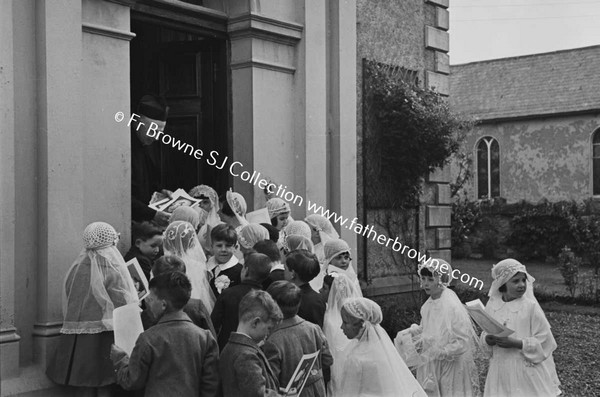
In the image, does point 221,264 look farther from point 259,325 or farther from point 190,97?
point 190,97

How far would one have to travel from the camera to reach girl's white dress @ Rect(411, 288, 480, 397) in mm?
5926

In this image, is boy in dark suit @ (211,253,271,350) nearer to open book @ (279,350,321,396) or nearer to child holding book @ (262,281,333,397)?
child holding book @ (262,281,333,397)

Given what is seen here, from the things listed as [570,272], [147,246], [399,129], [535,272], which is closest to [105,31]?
[147,246]

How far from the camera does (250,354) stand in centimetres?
387

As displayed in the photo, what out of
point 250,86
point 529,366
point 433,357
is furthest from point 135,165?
point 529,366

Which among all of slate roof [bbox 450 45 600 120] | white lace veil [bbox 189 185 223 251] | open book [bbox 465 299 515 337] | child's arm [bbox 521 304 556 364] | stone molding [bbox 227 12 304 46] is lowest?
child's arm [bbox 521 304 556 364]

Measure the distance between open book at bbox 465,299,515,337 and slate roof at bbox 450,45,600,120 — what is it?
22.7 metres

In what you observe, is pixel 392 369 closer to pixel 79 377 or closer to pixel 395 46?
pixel 79 377

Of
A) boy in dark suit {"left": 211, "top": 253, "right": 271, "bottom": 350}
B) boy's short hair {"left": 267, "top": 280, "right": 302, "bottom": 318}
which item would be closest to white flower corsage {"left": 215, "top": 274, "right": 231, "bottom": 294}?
boy in dark suit {"left": 211, "top": 253, "right": 271, "bottom": 350}

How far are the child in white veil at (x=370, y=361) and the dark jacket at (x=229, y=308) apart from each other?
644 millimetres

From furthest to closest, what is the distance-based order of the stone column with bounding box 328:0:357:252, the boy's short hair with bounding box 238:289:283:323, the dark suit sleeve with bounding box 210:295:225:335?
the stone column with bounding box 328:0:357:252
the dark suit sleeve with bounding box 210:295:225:335
the boy's short hair with bounding box 238:289:283:323

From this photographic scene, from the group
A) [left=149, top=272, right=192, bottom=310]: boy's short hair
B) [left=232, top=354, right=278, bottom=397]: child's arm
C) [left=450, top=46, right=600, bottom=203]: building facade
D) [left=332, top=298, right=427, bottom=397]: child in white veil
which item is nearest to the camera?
[left=232, top=354, right=278, bottom=397]: child's arm

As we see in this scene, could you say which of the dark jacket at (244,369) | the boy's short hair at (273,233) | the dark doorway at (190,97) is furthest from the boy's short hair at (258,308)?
the dark doorway at (190,97)

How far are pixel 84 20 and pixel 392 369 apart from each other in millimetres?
3710
